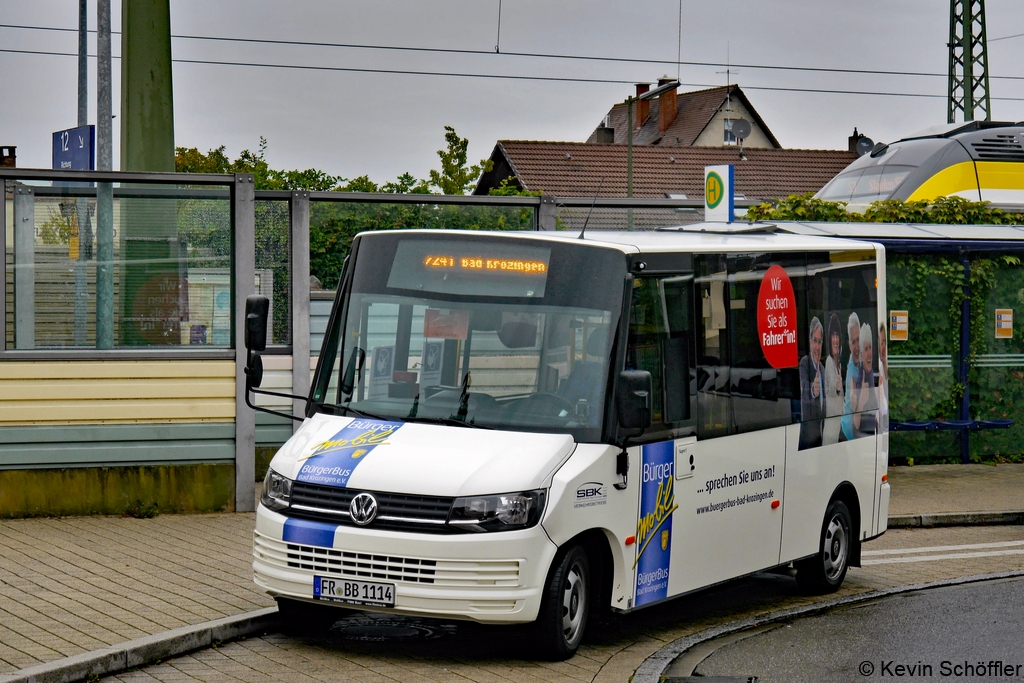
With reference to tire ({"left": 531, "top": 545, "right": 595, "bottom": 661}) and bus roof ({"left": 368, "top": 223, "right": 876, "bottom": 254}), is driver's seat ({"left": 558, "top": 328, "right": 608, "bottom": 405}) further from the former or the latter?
tire ({"left": 531, "top": 545, "right": 595, "bottom": 661})

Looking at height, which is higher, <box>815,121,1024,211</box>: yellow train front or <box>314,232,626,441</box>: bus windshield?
<box>815,121,1024,211</box>: yellow train front

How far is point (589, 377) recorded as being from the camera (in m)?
7.70

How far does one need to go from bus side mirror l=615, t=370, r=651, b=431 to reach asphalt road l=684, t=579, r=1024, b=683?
137 cm

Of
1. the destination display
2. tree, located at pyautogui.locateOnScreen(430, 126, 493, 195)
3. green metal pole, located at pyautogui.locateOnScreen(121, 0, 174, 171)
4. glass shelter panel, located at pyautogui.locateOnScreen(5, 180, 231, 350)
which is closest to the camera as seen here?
the destination display

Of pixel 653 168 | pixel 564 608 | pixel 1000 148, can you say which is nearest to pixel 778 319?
pixel 564 608

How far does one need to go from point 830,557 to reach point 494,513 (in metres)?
3.95

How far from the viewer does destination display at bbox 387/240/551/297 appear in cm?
790

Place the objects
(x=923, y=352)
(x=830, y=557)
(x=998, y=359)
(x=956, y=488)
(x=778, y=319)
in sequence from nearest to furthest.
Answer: (x=778, y=319)
(x=830, y=557)
(x=956, y=488)
(x=923, y=352)
(x=998, y=359)

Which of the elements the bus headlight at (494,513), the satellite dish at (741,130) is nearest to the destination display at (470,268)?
the bus headlight at (494,513)

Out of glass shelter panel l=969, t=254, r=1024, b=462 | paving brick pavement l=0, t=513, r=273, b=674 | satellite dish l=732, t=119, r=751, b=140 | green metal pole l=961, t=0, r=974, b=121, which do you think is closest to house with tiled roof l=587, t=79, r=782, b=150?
satellite dish l=732, t=119, r=751, b=140

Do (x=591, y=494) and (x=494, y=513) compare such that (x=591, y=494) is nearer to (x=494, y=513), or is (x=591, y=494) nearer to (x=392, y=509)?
(x=494, y=513)

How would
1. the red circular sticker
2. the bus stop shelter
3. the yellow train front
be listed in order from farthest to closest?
the yellow train front → the bus stop shelter → the red circular sticker

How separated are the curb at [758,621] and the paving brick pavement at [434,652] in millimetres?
94

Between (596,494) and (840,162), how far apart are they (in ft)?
182
